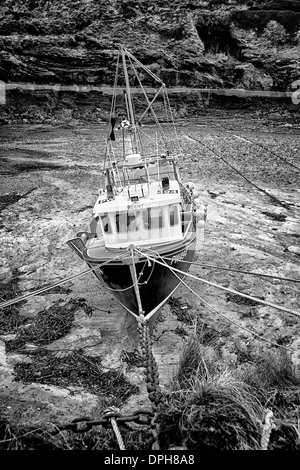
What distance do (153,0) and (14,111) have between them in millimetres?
18196

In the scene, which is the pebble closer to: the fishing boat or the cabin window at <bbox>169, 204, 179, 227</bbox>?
the fishing boat

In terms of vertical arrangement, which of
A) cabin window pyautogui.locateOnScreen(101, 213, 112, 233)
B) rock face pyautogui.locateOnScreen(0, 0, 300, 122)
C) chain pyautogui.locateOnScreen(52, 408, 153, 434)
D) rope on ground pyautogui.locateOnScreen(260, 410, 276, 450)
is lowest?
chain pyautogui.locateOnScreen(52, 408, 153, 434)

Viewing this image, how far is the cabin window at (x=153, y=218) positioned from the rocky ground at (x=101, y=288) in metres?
2.08

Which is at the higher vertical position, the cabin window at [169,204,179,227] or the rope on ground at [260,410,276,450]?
the cabin window at [169,204,179,227]

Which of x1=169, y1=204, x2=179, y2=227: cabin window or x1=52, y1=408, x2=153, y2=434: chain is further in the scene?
x1=169, y1=204, x2=179, y2=227: cabin window

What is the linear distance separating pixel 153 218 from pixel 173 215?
47 cm

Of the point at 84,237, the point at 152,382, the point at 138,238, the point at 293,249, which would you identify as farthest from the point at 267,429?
the point at 293,249

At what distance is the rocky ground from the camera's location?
6832mm

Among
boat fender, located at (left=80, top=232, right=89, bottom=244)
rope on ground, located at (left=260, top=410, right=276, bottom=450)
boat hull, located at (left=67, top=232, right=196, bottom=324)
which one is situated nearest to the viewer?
rope on ground, located at (left=260, top=410, right=276, bottom=450)

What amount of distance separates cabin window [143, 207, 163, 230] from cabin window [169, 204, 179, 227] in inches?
9.6

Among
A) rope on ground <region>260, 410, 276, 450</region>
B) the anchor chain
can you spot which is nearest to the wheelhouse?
the anchor chain

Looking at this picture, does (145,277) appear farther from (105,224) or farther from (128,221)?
(105,224)

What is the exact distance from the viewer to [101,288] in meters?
9.93
